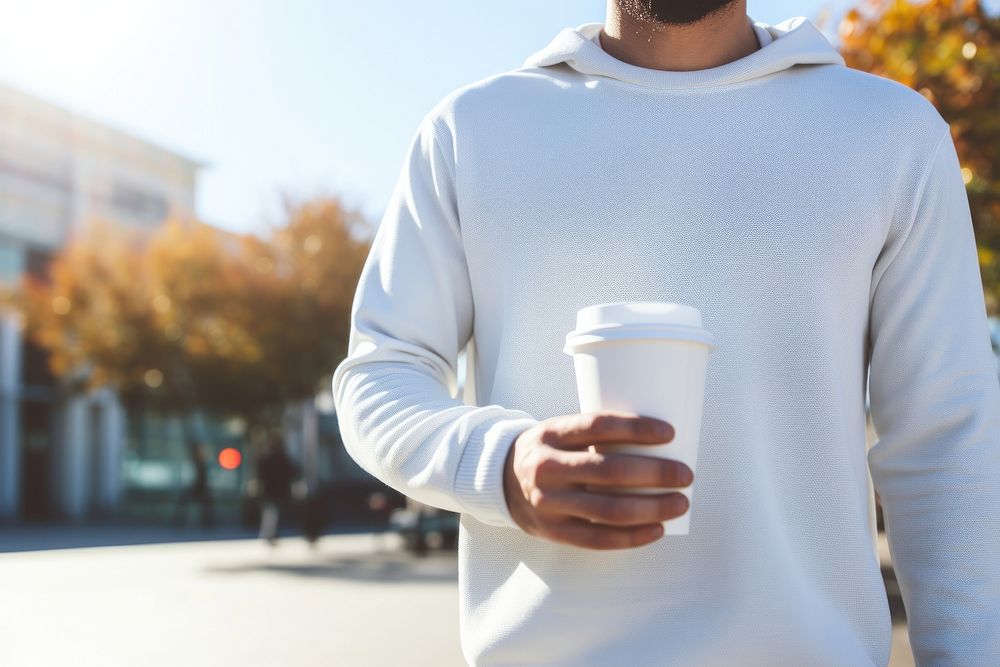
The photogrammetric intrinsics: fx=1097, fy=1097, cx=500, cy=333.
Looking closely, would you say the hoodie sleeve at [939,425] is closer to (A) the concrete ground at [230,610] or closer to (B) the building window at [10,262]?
(A) the concrete ground at [230,610]

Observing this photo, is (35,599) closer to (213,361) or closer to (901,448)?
(901,448)

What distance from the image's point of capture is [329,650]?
326 inches

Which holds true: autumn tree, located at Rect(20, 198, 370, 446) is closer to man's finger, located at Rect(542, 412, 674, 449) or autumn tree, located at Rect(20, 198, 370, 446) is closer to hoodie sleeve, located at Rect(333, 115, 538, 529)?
hoodie sleeve, located at Rect(333, 115, 538, 529)

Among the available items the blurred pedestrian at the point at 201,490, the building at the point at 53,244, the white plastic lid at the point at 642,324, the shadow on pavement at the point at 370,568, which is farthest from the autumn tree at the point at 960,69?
the building at the point at 53,244

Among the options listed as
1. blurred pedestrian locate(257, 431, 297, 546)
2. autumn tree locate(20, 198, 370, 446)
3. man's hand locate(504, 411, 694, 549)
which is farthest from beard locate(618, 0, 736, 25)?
autumn tree locate(20, 198, 370, 446)

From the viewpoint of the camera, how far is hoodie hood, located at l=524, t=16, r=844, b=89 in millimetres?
1821

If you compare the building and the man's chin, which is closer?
the man's chin

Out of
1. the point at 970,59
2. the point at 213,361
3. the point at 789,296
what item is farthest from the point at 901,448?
the point at 213,361

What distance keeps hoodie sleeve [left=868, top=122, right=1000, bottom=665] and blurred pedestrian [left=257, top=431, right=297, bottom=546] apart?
1667 centimetres

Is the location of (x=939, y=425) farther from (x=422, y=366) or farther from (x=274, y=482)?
(x=274, y=482)

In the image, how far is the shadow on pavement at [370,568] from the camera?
13864 millimetres

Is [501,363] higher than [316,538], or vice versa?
[501,363]

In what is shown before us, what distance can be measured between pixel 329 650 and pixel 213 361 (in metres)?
19.0

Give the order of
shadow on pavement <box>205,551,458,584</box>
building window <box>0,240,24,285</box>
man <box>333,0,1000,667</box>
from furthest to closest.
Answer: building window <box>0,240,24,285</box>
shadow on pavement <box>205,551,458,584</box>
man <box>333,0,1000,667</box>
